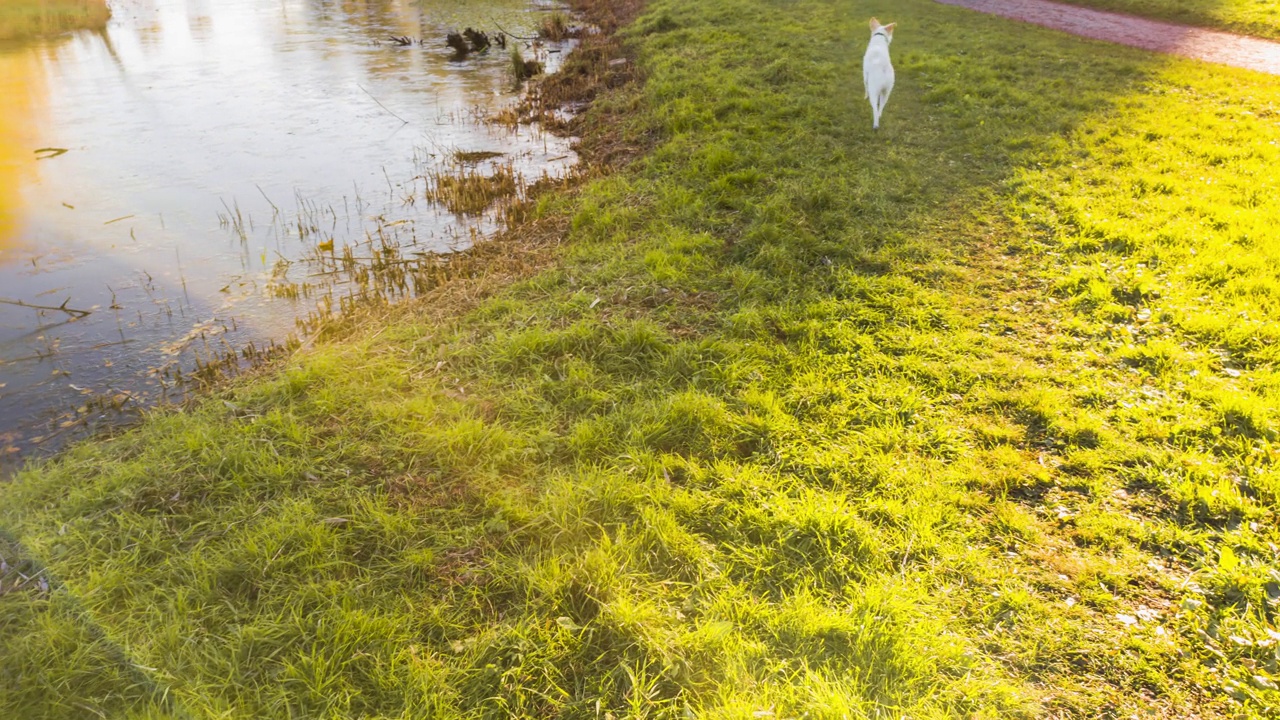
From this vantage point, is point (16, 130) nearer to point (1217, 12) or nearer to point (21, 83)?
point (21, 83)

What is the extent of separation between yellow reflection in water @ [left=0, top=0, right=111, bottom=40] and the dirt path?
85.4 feet

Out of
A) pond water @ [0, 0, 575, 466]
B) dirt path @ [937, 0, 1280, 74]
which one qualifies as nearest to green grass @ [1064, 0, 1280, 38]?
dirt path @ [937, 0, 1280, 74]

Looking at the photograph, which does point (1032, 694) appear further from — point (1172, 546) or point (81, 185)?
point (81, 185)

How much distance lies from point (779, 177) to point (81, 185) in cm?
950

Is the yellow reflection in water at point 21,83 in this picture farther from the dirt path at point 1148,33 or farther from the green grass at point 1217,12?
the green grass at point 1217,12

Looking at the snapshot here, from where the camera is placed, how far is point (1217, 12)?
15.3 meters

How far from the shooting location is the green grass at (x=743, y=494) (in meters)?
3.09

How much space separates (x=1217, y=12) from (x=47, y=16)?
1299 inches

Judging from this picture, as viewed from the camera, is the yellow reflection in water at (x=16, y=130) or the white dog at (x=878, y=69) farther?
the white dog at (x=878, y=69)

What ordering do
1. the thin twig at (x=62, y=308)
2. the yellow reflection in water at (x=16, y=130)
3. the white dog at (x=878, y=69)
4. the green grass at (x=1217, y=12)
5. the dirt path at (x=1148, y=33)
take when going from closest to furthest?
the thin twig at (x=62, y=308) < the yellow reflection in water at (x=16, y=130) < the white dog at (x=878, y=69) < the dirt path at (x=1148, y=33) < the green grass at (x=1217, y=12)

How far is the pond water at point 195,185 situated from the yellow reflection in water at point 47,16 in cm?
193

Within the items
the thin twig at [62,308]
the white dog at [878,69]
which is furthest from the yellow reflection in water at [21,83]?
the white dog at [878,69]

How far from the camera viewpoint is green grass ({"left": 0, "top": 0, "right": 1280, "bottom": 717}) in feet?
10.1

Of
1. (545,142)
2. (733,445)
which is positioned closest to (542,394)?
(733,445)
